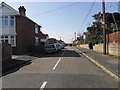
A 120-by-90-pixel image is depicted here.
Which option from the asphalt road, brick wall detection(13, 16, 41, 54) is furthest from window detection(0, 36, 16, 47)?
the asphalt road

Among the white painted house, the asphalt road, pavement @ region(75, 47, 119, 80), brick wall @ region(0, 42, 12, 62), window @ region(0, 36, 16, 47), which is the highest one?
the white painted house

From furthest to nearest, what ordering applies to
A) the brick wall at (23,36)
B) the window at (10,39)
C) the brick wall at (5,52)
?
the window at (10,39)
the brick wall at (23,36)
the brick wall at (5,52)

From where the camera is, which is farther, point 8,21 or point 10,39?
point 10,39

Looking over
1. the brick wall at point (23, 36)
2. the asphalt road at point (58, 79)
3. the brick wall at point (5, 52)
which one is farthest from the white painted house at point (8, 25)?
the asphalt road at point (58, 79)

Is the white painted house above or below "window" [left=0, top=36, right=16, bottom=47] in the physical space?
above

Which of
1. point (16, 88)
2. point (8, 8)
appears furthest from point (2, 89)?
point (8, 8)

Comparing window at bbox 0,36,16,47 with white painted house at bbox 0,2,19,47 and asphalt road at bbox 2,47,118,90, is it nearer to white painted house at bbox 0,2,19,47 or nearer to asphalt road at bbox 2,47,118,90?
white painted house at bbox 0,2,19,47

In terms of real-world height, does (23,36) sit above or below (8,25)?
below

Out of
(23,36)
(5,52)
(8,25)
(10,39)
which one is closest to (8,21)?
(8,25)

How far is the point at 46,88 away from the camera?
6.75 meters

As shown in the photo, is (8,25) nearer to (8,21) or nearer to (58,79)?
(8,21)

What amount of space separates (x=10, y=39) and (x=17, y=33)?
1.42 metres

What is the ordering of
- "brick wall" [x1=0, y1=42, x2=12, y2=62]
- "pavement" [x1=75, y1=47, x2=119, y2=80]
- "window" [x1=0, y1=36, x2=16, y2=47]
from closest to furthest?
"pavement" [x1=75, y1=47, x2=119, y2=80] → "brick wall" [x1=0, y1=42, x2=12, y2=62] → "window" [x1=0, y1=36, x2=16, y2=47]

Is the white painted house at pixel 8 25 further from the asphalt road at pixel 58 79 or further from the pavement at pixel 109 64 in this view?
the asphalt road at pixel 58 79
